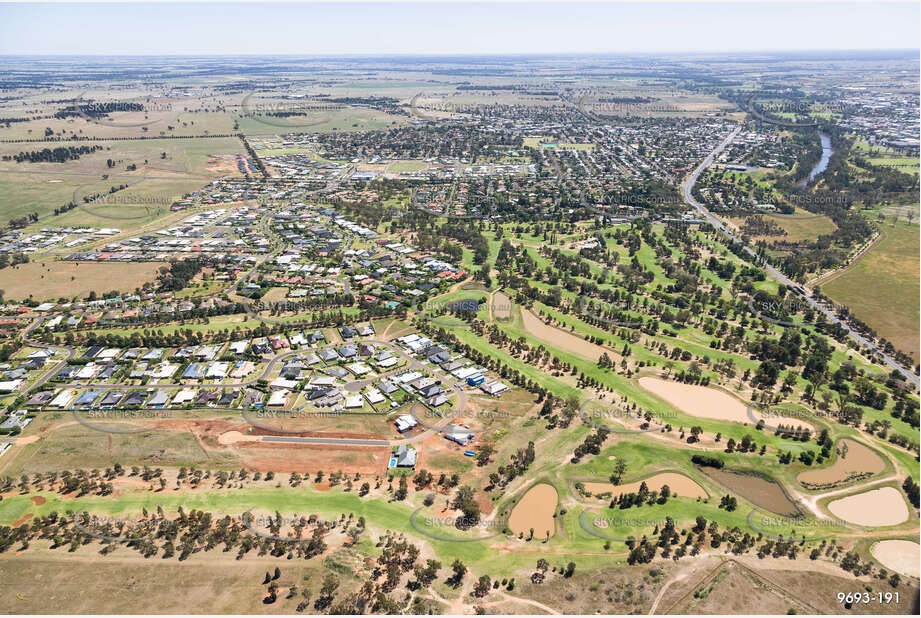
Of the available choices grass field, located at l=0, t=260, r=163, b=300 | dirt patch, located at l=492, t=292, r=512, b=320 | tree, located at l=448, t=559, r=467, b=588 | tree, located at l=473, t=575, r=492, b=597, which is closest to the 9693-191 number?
tree, located at l=473, t=575, r=492, b=597

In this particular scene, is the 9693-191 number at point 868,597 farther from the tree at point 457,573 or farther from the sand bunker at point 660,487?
the tree at point 457,573

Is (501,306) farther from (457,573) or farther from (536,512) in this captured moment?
(457,573)

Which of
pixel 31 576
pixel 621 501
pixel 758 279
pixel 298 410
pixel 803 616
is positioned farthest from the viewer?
pixel 758 279

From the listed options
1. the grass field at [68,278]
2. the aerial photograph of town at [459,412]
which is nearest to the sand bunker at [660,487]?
the aerial photograph of town at [459,412]

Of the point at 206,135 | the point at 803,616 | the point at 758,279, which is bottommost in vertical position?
the point at 803,616

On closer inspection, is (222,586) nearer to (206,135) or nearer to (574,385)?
(574,385)

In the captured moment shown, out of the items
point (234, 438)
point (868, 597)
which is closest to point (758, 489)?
point (868, 597)

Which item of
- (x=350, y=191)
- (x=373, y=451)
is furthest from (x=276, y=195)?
(x=373, y=451)
